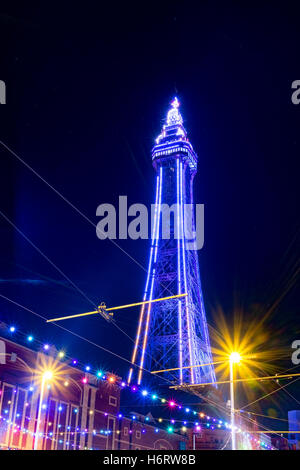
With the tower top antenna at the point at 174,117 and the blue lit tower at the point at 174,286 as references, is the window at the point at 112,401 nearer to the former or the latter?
the blue lit tower at the point at 174,286

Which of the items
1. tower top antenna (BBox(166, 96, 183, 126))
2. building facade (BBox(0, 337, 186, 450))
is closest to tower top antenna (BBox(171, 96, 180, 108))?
tower top antenna (BBox(166, 96, 183, 126))

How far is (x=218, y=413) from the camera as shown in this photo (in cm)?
3606

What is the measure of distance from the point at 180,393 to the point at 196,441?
5829 mm

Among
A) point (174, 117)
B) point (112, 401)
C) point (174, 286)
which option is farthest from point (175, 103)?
point (112, 401)

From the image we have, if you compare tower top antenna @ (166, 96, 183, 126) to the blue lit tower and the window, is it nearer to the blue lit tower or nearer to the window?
the blue lit tower

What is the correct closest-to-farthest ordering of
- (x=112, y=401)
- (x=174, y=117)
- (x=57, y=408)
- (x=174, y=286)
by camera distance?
(x=57, y=408), (x=112, y=401), (x=174, y=286), (x=174, y=117)

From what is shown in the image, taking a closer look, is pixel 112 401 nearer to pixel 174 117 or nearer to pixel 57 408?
pixel 57 408

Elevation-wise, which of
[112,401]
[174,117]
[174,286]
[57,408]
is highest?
[174,117]

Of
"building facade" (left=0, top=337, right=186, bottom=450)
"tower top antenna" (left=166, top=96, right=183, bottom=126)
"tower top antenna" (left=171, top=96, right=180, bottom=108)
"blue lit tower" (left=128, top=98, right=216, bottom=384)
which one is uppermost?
"tower top antenna" (left=171, top=96, right=180, bottom=108)

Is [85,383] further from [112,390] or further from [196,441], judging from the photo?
[196,441]

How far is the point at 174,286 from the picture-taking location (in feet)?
134

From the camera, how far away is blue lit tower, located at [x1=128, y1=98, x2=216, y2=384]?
37.5 meters
